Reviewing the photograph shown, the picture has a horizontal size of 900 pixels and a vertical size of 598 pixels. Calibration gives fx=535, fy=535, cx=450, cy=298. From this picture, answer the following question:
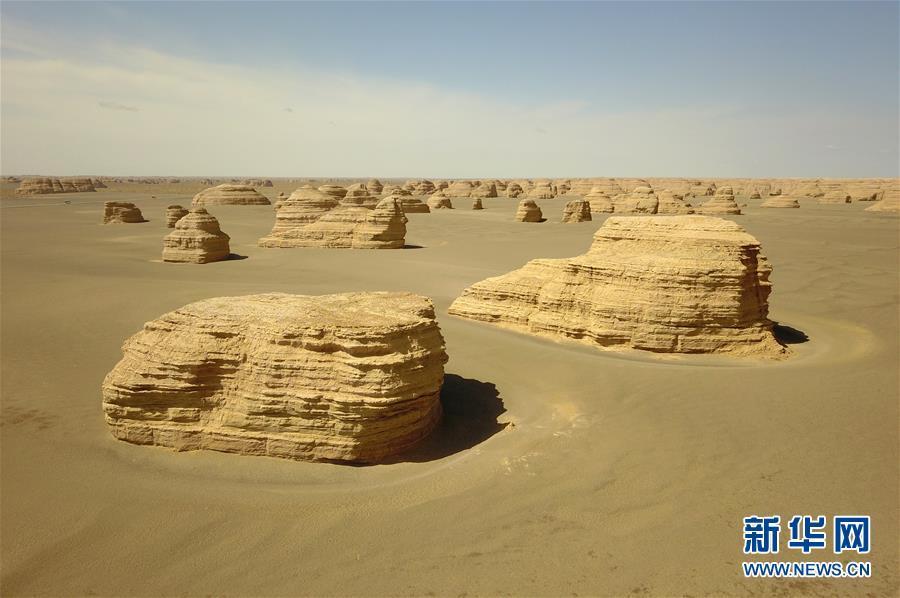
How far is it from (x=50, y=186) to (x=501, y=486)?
10631cm

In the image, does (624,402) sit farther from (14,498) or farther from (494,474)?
(14,498)

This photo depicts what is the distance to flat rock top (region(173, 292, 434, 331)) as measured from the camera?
7324 mm

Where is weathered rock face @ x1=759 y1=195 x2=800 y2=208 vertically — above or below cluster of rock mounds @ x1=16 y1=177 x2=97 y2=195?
below

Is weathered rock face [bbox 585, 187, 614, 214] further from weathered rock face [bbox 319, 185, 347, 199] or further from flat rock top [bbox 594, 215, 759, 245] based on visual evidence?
flat rock top [bbox 594, 215, 759, 245]

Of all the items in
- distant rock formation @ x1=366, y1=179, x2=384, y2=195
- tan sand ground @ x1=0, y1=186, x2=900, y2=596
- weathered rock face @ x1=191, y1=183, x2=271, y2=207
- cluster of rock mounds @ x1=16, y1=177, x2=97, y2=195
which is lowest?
tan sand ground @ x1=0, y1=186, x2=900, y2=596

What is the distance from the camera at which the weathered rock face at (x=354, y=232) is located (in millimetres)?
29438

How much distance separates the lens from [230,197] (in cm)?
5894

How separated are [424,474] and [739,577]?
3581 mm

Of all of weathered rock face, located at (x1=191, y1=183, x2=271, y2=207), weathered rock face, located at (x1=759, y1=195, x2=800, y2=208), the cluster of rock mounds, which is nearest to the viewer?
weathered rock face, located at (x1=759, y1=195, x2=800, y2=208)

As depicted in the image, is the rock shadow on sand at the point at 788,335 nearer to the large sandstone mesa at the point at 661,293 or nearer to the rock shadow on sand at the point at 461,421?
the large sandstone mesa at the point at 661,293

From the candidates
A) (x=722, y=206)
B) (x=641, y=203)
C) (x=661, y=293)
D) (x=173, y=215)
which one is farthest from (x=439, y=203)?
(x=661, y=293)

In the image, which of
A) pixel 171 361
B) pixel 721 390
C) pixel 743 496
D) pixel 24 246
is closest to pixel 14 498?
pixel 171 361

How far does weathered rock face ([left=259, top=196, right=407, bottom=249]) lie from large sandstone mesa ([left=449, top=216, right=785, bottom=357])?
53.9ft

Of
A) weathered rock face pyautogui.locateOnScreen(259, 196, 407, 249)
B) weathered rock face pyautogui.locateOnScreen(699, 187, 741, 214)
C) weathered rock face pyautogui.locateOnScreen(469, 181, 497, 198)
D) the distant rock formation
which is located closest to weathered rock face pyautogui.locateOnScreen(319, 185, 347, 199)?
weathered rock face pyautogui.locateOnScreen(259, 196, 407, 249)
